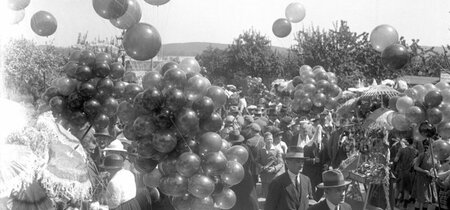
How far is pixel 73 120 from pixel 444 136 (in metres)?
5.34

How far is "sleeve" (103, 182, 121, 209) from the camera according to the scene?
4.72m

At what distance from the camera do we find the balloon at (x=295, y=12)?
10.9 metres

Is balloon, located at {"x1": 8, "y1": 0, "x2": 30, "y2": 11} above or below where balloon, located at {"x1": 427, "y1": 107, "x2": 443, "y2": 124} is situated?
above

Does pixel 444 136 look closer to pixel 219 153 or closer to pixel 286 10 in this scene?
pixel 219 153

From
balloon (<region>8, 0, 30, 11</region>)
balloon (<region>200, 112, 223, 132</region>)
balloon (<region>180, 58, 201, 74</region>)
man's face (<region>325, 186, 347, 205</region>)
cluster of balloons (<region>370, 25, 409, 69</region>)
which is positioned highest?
balloon (<region>8, 0, 30, 11</region>)

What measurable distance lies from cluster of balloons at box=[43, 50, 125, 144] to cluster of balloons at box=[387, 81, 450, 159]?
427 centimetres

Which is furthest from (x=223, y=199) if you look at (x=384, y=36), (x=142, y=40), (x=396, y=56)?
(x=384, y=36)

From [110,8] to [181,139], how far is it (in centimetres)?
194

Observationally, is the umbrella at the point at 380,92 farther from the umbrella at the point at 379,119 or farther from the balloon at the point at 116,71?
the balloon at the point at 116,71

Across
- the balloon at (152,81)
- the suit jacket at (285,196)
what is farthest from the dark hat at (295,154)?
the balloon at (152,81)

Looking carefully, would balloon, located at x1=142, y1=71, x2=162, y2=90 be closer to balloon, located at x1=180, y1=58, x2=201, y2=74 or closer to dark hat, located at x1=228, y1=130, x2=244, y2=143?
balloon, located at x1=180, y1=58, x2=201, y2=74

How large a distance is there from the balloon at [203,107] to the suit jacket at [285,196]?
1.34 meters

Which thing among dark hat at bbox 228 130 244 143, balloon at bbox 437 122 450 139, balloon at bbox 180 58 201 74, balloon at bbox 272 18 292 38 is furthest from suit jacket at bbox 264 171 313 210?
balloon at bbox 272 18 292 38

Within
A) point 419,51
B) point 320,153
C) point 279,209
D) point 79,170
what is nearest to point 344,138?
point 320,153
